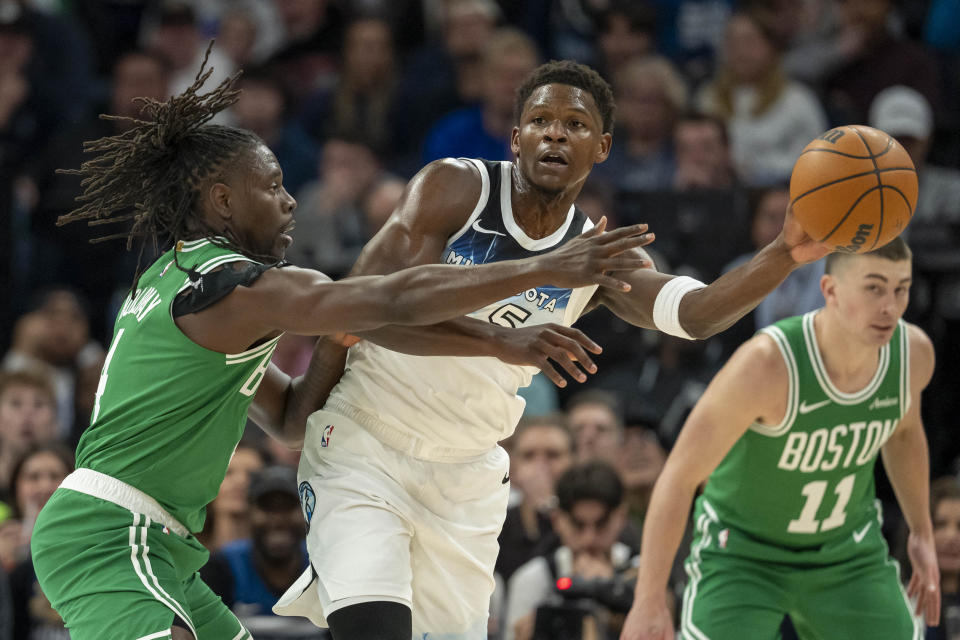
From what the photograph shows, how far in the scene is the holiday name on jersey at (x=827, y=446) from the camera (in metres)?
5.18

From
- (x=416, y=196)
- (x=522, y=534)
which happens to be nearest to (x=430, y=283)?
(x=416, y=196)

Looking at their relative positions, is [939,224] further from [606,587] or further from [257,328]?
[257,328]

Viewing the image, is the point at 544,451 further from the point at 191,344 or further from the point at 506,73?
the point at 191,344

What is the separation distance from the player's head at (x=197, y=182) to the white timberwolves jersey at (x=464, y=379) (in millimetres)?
557

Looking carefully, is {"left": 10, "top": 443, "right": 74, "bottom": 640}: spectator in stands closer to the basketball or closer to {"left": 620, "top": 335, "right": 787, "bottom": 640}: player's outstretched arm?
{"left": 620, "top": 335, "right": 787, "bottom": 640}: player's outstretched arm

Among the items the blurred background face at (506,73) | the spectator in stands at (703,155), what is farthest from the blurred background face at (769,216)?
the blurred background face at (506,73)

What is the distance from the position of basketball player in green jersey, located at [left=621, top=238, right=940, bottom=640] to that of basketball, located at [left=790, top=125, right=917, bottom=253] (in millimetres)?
968

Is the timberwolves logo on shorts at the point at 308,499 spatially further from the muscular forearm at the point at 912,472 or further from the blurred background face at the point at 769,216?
the blurred background face at the point at 769,216

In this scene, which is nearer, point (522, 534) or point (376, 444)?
point (376, 444)

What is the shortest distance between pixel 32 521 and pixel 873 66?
6.21 metres

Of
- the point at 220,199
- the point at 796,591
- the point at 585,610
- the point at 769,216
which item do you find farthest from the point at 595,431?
the point at 220,199

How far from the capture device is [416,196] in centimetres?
442

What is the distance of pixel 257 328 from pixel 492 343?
689 mm

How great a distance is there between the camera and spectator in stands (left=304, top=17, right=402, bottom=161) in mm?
9922
